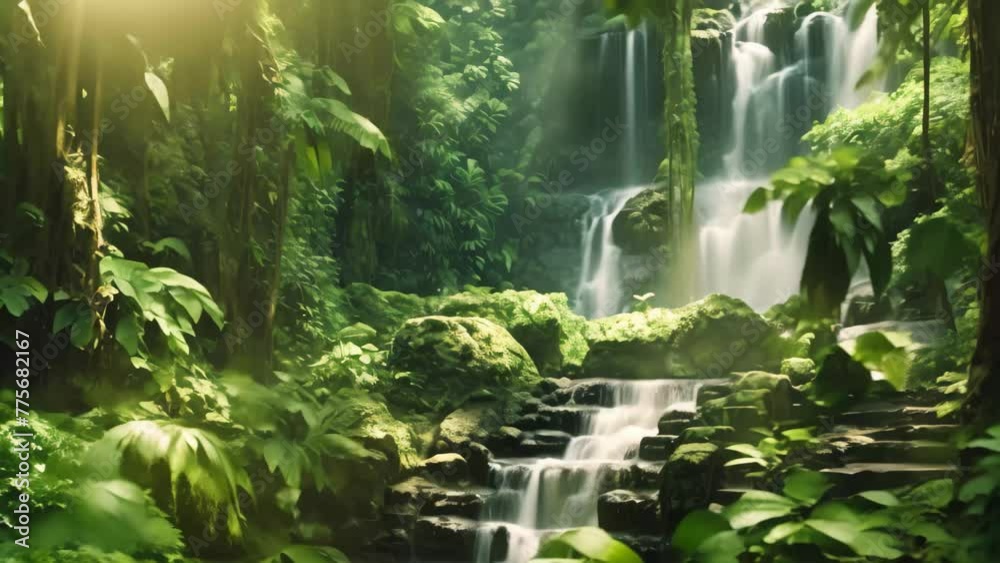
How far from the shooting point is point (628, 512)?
8.18 metres

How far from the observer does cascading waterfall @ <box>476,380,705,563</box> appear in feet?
28.1

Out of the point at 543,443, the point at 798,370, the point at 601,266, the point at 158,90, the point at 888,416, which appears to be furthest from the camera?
the point at 601,266

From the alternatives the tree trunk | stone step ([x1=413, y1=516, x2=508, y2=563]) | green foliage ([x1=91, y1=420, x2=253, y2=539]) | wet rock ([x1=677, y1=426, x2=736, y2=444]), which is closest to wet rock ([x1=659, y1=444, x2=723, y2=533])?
wet rock ([x1=677, y1=426, x2=736, y2=444])

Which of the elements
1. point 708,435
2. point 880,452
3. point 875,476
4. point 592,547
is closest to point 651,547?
point 708,435

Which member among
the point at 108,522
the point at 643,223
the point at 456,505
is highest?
the point at 643,223

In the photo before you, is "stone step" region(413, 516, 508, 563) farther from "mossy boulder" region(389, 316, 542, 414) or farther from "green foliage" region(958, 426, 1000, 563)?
"green foliage" region(958, 426, 1000, 563)

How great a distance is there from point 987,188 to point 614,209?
18.6 meters

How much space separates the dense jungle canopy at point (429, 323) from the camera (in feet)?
5.64

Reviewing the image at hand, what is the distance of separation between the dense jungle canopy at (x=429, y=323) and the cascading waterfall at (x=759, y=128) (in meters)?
0.12

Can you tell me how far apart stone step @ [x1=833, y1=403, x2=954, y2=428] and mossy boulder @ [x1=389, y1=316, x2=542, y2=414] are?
3.96m

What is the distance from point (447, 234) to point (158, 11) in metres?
13.3

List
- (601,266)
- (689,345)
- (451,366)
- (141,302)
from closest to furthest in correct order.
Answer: (141,302) < (451,366) < (689,345) < (601,266)

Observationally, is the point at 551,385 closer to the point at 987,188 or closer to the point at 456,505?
the point at 456,505

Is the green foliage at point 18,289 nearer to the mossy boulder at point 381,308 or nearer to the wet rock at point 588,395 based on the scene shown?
the wet rock at point 588,395
